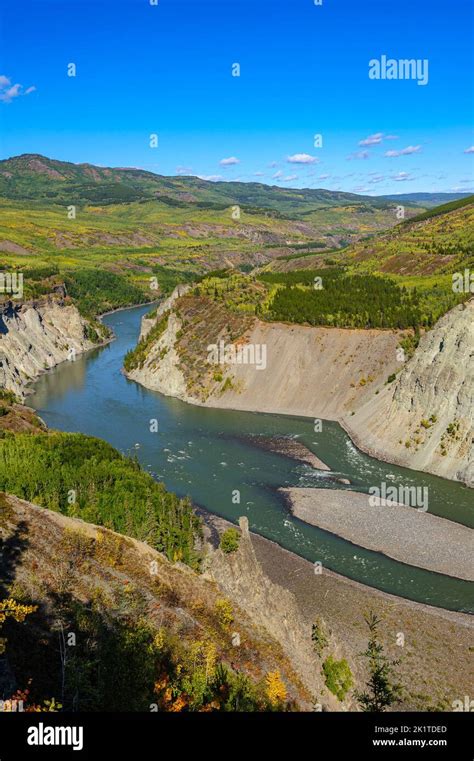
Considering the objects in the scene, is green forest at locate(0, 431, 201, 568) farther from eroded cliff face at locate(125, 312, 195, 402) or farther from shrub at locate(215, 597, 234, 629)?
eroded cliff face at locate(125, 312, 195, 402)

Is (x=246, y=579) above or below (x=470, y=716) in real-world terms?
below

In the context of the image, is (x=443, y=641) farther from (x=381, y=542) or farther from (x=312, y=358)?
(x=312, y=358)

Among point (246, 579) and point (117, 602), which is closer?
point (117, 602)

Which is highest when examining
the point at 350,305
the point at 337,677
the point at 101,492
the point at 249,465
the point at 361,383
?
the point at 350,305

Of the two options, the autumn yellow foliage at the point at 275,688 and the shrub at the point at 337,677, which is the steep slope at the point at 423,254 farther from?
the autumn yellow foliage at the point at 275,688

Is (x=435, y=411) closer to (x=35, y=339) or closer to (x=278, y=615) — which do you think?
(x=278, y=615)

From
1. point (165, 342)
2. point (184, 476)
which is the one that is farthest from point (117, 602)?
point (165, 342)

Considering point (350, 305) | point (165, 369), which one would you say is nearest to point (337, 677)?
point (350, 305)
